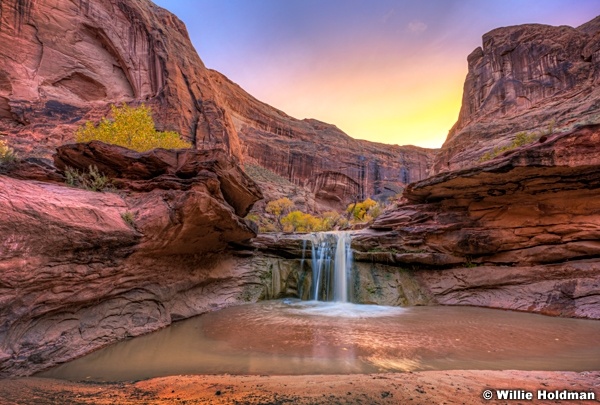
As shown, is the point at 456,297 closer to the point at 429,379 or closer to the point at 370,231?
the point at 370,231

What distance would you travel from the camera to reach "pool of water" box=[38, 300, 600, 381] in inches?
172

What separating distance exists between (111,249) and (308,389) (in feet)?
17.9

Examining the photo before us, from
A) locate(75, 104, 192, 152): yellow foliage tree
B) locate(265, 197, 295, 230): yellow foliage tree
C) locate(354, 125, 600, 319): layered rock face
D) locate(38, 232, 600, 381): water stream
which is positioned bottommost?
locate(38, 232, 600, 381): water stream

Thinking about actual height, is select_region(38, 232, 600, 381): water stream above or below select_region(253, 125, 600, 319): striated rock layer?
below

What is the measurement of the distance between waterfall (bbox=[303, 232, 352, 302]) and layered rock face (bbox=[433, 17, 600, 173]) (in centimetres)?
1942

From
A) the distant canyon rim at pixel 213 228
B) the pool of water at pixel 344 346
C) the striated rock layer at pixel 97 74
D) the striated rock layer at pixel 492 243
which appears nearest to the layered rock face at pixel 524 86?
the distant canyon rim at pixel 213 228

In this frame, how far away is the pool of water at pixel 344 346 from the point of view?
4.38 meters

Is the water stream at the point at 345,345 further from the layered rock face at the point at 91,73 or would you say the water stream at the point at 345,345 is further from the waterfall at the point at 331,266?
the layered rock face at the point at 91,73

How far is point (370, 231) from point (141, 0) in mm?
49482

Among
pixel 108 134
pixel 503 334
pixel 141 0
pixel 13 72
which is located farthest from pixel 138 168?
pixel 141 0

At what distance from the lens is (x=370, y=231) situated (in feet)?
46.8

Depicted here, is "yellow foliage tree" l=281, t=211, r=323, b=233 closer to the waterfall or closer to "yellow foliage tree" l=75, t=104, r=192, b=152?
"yellow foliage tree" l=75, t=104, r=192, b=152

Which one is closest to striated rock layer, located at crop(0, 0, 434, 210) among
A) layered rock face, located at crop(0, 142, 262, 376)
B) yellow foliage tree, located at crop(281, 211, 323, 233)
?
yellow foliage tree, located at crop(281, 211, 323, 233)

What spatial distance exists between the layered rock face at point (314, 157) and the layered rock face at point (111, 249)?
44.9 meters
